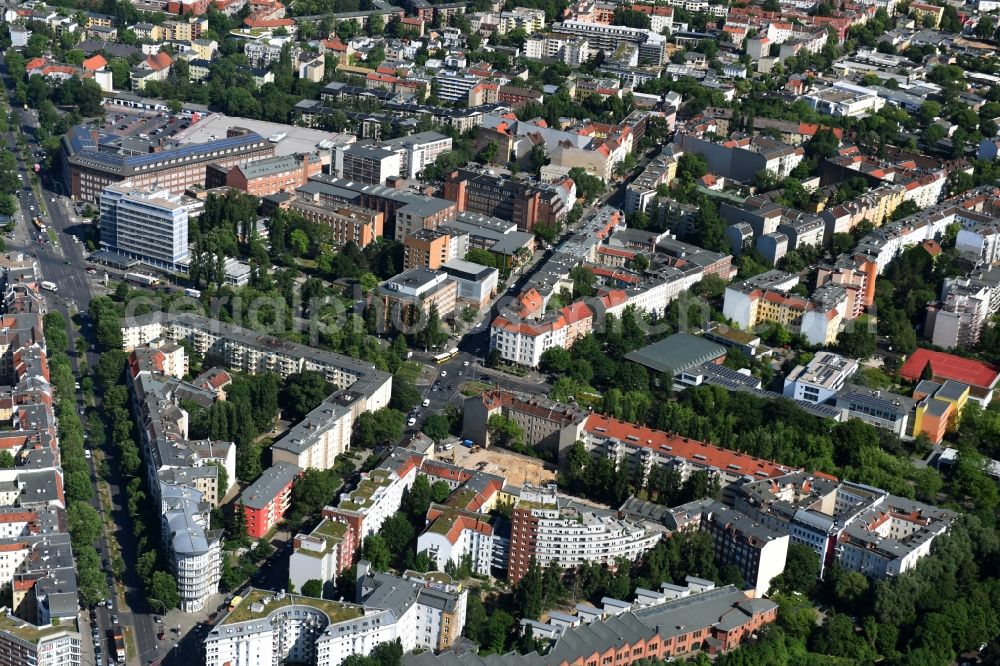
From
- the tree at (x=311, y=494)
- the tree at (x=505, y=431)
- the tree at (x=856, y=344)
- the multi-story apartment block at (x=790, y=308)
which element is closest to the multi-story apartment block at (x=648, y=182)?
the multi-story apartment block at (x=790, y=308)

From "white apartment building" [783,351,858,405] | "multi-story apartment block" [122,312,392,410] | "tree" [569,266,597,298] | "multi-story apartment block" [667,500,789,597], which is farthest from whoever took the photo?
"tree" [569,266,597,298]

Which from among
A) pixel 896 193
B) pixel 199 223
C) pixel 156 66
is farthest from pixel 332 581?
pixel 156 66

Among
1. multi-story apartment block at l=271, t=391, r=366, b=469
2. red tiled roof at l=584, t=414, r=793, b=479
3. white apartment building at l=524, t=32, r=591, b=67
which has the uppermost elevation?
white apartment building at l=524, t=32, r=591, b=67

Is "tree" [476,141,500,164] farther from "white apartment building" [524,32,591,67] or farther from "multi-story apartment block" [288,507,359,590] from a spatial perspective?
"multi-story apartment block" [288,507,359,590]

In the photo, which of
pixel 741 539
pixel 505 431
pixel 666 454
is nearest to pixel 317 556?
pixel 505 431

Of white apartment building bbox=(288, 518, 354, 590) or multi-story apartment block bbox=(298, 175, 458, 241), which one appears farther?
multi-story apartment block bbox=(298, 175, 458, 241)

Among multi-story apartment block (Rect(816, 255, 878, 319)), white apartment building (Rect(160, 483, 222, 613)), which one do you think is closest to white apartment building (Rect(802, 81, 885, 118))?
multi-story apartment block (Rect(816, 255, 878, 319))
